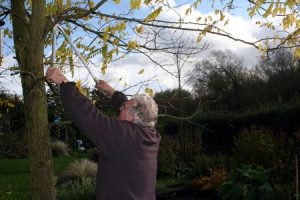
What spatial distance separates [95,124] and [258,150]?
7922 millimetres

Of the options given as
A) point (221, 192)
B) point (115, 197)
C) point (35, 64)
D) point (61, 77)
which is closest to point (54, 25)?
point (35, 64)

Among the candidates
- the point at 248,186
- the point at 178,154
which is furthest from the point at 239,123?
the point at 248,186

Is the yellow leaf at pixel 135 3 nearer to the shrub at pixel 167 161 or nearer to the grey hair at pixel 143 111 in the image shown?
the grey hair at pixel 143 111

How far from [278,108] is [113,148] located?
13990mm

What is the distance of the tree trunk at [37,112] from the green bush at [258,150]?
6.33m

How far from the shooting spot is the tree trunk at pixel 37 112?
13.4 feet

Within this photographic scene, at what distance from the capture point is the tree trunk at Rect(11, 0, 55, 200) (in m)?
4.07

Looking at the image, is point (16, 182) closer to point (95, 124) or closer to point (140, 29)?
point (140, 29)

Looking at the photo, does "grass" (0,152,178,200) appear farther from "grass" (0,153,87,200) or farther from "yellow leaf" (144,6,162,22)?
"yellow leaf" (144,6,162,22)

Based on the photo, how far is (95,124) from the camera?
2.55 m

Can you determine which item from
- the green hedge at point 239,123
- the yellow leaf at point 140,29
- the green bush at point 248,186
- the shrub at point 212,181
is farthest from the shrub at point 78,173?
the yellow leaf at point 140,29

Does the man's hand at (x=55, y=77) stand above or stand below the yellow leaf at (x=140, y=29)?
below

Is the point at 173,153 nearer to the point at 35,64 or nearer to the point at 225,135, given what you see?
the point at 225,135

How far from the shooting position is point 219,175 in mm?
9758
